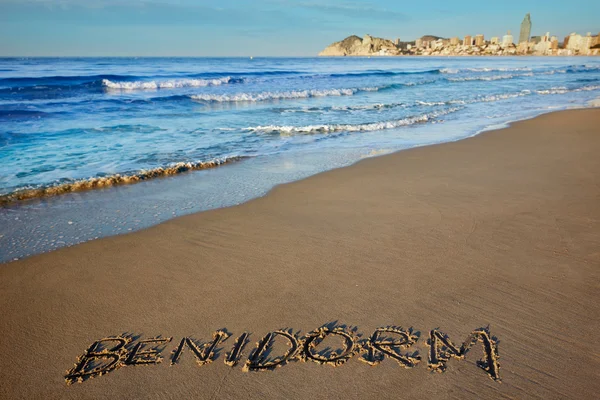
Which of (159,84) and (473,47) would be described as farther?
(473,47)

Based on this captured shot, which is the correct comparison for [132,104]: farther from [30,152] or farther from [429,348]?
[429,348]

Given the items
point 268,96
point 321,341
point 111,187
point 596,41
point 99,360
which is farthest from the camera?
point 596,41

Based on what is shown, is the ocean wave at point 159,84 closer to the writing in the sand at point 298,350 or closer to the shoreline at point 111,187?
the shoreline at point 111,187

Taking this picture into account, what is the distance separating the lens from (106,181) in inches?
231

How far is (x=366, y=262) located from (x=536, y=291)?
4.26 feet

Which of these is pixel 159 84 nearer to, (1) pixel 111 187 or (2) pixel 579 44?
(1) pixel 111 187

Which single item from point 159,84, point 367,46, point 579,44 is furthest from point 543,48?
point 159,84

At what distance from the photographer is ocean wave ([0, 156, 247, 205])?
5.25 metres

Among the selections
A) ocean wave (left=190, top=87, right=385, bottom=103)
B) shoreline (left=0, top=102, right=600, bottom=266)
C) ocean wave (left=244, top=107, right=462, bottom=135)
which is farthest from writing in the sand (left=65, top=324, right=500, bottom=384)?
ocean wave (left=190, top=87, right=385, bottom=103)

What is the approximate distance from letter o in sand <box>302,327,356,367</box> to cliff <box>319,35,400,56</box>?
18533 centimetres

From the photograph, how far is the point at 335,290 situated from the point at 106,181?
451cm

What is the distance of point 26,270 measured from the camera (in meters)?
3.33

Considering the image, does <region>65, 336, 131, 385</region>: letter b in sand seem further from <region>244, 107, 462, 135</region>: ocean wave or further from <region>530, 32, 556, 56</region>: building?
<region>530, 32, 556, 56</region>: building

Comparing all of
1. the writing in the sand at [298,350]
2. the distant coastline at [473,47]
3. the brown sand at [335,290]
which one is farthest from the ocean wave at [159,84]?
the distant coastline at [473,47]
